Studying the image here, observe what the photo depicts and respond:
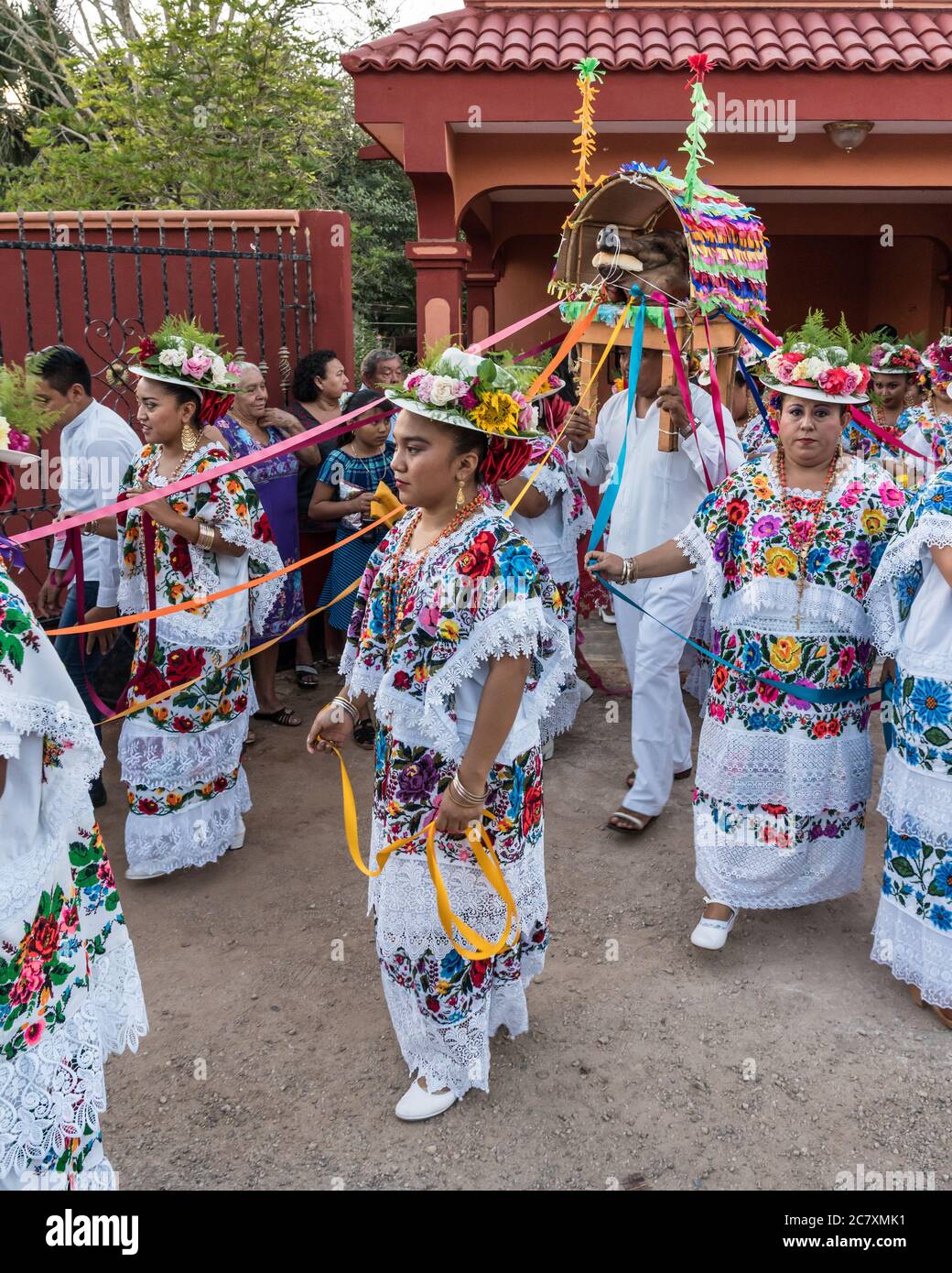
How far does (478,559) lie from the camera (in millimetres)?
2689

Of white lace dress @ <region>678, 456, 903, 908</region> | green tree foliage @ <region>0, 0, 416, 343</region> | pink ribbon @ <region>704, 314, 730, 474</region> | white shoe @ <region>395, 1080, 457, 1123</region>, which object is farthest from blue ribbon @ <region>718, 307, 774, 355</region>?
green tree foliage @ <region>0, 0, 416, 343</region>

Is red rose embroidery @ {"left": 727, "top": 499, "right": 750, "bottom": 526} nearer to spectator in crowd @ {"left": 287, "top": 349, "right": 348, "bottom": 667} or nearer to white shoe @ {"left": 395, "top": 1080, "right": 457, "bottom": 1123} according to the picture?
white shoe @ {"left": 395, "top": 1080, "right": 457, "bottom": 1123}

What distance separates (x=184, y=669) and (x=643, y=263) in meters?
2.38

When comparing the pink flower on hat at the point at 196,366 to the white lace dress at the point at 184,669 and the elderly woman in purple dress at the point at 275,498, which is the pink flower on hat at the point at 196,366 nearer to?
the white lace dress at the point at 184,669

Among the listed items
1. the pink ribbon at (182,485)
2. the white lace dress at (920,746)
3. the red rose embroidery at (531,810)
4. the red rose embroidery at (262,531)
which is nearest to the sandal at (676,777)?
the white lace dress at (920,746)

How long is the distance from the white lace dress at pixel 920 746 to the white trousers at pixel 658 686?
1.29 metres

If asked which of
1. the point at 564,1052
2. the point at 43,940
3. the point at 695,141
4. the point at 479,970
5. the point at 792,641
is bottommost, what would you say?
the point at 564,1052

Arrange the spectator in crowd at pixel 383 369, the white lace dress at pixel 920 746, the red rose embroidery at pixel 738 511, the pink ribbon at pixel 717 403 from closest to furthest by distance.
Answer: the white lace dress at pixel 920 746 → the red rose embroidery at pixel 738 511 → the pink ribbon at pixel 717 403 → the spectator in crowd at pixel 383 369

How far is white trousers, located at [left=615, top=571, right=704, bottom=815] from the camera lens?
185 inches

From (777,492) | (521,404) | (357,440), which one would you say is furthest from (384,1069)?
(357,440)

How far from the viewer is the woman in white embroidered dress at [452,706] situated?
2.66 m

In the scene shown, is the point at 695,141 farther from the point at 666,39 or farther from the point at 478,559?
the point at 666,39

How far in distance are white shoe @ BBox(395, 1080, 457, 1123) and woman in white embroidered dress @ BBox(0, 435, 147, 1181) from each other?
0.91 metres

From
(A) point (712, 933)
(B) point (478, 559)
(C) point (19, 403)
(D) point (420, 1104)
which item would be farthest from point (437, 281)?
(D) point (420, 1104)
